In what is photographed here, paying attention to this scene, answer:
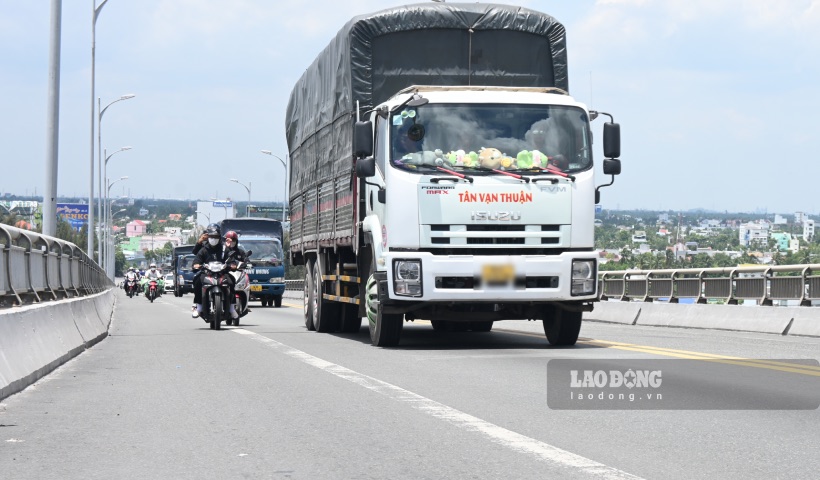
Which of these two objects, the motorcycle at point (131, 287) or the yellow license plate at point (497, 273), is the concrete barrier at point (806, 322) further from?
the motorcycle at point (131, 287)

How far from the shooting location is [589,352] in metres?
14.4

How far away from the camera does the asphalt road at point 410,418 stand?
6.66 m

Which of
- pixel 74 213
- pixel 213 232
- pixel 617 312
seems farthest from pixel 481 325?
pixel 74 213

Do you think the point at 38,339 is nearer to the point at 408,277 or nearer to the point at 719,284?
the point at 408,277

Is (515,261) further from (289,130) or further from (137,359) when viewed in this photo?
(289,130)

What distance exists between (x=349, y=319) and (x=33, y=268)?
5629 mm

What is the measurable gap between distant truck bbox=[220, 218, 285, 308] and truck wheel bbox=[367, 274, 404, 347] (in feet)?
83.7

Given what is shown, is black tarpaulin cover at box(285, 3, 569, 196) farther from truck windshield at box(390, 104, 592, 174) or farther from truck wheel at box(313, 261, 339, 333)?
truck wheel at box(313, 261, 339, 333)

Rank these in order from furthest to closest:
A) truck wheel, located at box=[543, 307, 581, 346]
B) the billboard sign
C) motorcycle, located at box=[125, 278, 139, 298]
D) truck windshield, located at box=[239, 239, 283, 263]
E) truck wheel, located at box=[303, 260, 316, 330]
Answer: the billboard sign → motorcycle, located at box=[125, 278, 139, 298] → truck windshield, located at box=[239, 239, 283, 263] → truck wheel, located at box=[303, 260, 316, 330] → truck wheel, located at box=[543, 307, 581, 346]

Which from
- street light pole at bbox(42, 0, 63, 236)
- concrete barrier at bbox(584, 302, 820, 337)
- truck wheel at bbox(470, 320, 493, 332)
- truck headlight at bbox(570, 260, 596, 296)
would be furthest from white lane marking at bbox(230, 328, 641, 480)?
street light pole at bbox(42, 0, 63, 236)

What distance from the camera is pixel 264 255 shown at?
4294 centimetres

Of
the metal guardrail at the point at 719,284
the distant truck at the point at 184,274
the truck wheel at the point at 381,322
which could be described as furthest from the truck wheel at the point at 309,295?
the distant truck at the point at 184,274

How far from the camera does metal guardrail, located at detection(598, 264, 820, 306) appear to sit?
20125 millimetres

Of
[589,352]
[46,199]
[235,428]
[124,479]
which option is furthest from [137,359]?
[46,199]
